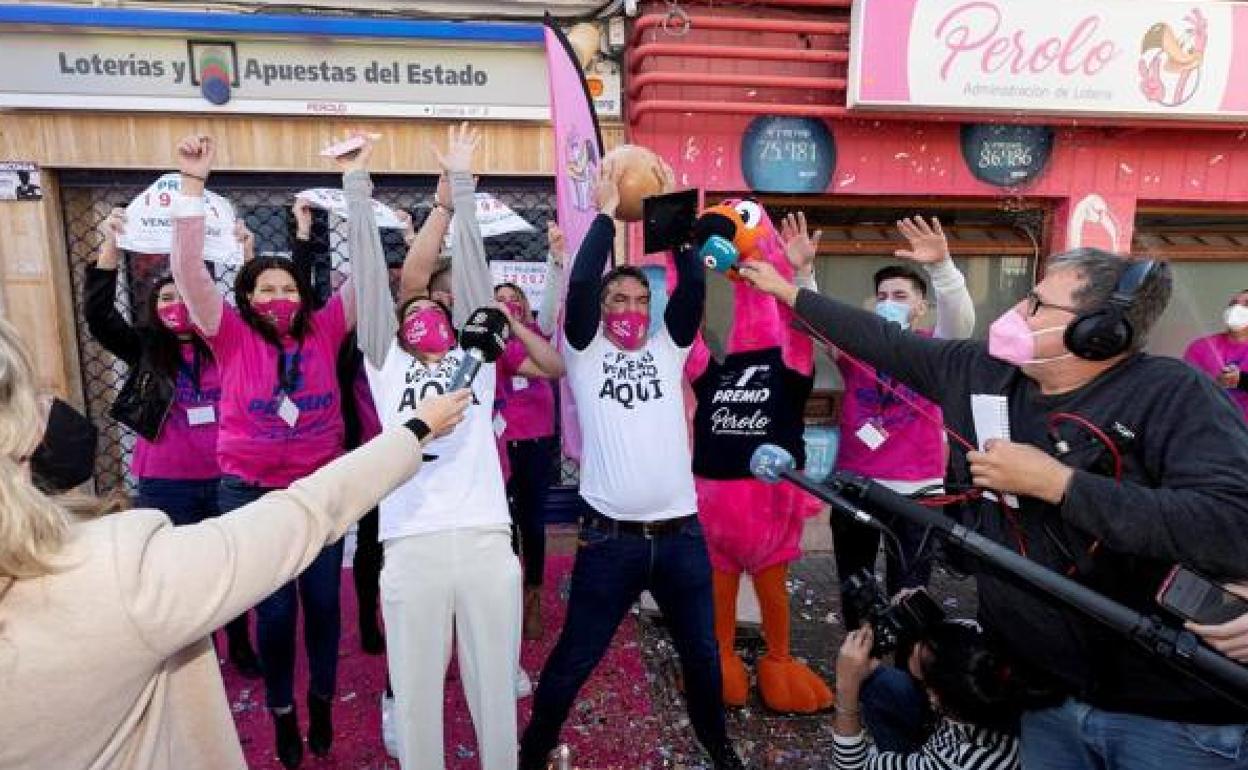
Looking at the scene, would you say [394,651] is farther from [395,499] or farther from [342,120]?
[342,120]

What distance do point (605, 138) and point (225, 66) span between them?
2.49 m

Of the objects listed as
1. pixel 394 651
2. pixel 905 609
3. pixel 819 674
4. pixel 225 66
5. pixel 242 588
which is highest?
pixel 225 66

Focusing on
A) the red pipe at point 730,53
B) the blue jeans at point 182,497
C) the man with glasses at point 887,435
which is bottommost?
the blue jeans at point 182,497

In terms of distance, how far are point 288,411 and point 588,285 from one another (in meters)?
1.33

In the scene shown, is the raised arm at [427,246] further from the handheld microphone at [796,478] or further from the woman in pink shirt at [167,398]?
the handheld microphone at [796,478]

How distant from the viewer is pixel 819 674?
3820 mm

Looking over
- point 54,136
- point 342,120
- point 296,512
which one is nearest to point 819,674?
point 296,512

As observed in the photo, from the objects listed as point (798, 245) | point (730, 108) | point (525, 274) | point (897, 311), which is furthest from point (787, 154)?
point (798, 245)

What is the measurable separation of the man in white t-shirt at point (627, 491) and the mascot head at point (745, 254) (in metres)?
0.17

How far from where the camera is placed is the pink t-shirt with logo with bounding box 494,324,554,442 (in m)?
4.14

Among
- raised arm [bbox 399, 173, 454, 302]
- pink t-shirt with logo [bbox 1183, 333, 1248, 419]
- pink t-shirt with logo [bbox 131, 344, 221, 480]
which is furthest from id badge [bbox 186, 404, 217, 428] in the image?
pink t-shirt with logo [bbox 1183, 333, 1248, 419]

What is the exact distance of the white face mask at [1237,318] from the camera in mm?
4941

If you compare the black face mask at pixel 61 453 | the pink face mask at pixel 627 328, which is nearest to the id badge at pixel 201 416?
the pink face mask at pixel 627 328

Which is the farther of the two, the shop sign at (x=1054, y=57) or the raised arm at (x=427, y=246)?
the shop sign at (x=1054, y=57)
